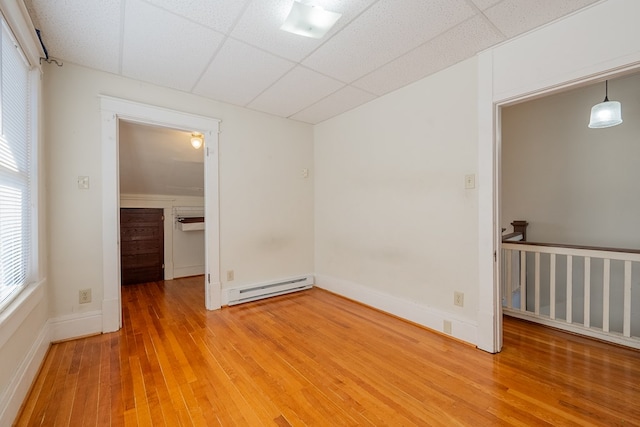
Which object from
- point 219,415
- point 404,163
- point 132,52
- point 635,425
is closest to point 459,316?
point 635,425

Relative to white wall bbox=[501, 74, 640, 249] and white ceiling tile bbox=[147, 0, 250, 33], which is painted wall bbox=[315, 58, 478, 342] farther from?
white wall bbox=[501, 74, 640, 249]

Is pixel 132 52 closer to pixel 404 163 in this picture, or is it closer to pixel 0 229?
pixel 0 229

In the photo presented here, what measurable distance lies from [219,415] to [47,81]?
2.91m

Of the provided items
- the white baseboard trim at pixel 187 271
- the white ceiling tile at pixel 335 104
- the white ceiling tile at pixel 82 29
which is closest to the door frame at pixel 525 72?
the white ceiling tile at pixel 335 104

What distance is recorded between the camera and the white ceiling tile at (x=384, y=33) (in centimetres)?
167

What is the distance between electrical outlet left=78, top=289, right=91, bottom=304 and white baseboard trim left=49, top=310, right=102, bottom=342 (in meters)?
0.11

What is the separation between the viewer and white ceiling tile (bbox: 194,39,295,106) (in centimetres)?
215

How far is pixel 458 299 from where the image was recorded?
2355mm

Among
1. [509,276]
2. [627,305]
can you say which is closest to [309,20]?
[509,276]

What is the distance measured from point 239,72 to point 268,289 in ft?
8.14

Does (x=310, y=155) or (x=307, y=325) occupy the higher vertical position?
(x=310, y=155)

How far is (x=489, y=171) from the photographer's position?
2.12 metres

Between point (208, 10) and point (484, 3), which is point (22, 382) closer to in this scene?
point (208, 10)

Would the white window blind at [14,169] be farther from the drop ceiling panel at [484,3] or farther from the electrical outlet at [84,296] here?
the drop ceiling panel at [484,3]
